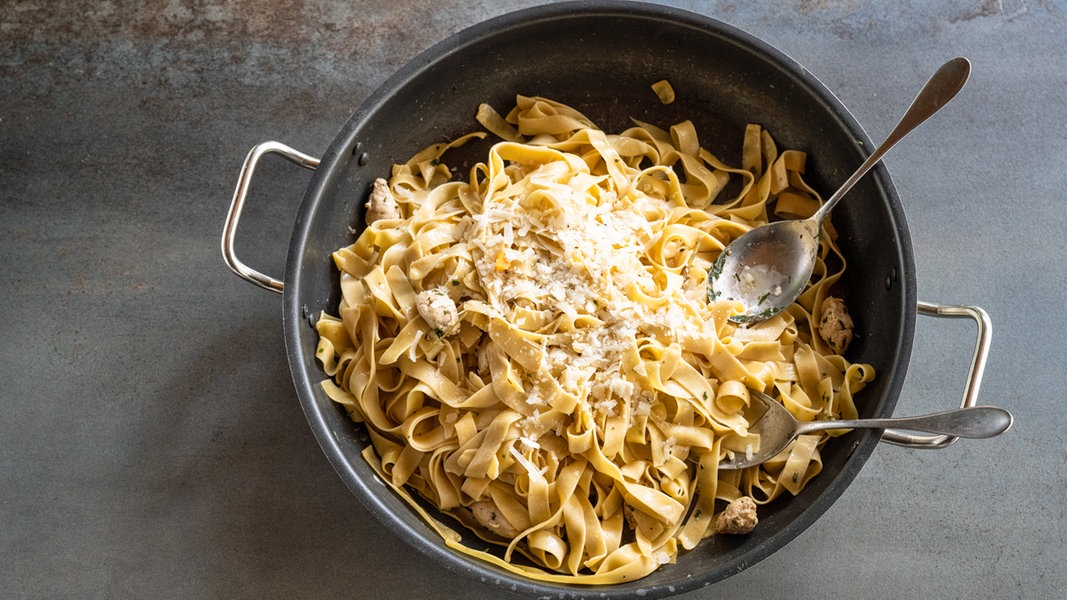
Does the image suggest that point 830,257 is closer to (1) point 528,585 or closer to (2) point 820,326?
(2) point 820,326

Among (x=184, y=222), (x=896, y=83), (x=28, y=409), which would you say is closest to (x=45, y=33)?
(x=184, y=222)

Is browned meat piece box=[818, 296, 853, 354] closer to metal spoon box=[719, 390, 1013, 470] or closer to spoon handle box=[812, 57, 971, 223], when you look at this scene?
metal spoon box=[719, 390, 1013, 470]

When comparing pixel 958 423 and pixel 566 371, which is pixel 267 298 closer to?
pixel 566 371

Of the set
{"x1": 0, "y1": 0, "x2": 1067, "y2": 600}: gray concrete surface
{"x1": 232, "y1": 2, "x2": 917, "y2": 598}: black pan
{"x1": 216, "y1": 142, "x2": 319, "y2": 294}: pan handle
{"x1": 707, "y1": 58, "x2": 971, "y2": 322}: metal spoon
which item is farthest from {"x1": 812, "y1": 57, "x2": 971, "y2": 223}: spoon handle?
{"x1": 216, "y1": 142, "x2": 319, "y2": 294}: pan handle

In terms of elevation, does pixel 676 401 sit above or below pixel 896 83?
below

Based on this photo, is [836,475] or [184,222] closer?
[836,475]

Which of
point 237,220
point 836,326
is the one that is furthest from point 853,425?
point 237,220

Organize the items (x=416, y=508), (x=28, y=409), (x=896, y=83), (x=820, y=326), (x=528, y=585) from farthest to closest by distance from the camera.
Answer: (x=896, y=83) < (x=28, y=409) < (x=820, y=326) < (x=416, y=508) < (x=528, y=585)
